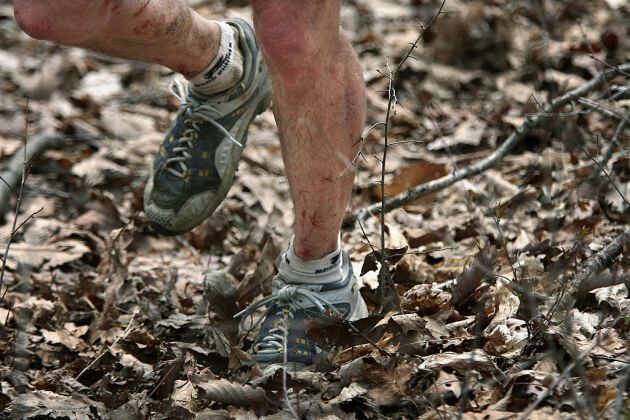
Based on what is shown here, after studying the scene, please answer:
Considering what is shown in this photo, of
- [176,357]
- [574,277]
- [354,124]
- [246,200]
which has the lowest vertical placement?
[246,200]

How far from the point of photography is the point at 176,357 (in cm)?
284

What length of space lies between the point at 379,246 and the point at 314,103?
119 cm

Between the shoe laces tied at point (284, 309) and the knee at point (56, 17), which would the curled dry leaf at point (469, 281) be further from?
the knee at point (56, 17)

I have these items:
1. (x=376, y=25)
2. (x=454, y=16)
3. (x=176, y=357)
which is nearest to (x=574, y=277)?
(x=176, y=357)

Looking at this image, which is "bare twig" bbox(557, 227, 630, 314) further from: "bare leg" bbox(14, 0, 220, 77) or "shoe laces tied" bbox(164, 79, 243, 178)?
→ "bare leg" bbox(14, 0, 220, 77)

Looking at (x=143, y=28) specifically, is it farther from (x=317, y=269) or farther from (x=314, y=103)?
(x=317, y=269)

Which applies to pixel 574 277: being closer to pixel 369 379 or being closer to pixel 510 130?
pixel 369 379

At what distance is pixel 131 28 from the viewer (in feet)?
8.77

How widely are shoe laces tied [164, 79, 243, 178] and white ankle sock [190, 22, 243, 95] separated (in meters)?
0.07

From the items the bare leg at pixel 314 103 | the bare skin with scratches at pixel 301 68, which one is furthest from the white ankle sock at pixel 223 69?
the bare leg at pixel 314 103

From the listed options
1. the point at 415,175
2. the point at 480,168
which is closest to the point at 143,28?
the point at 480,168

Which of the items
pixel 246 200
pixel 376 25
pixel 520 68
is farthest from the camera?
pixel 376 25

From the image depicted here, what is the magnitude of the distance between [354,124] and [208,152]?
0.84 meters

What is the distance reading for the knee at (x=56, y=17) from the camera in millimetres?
2424
